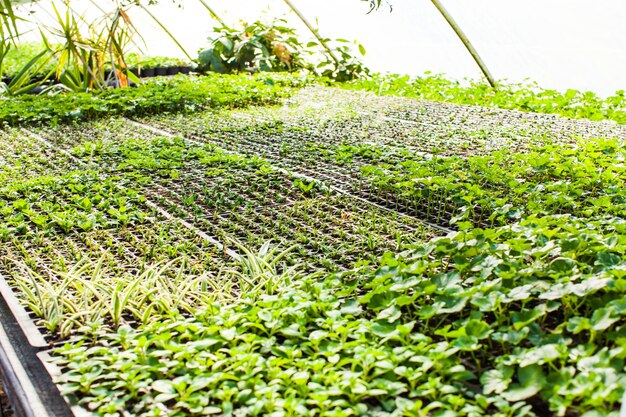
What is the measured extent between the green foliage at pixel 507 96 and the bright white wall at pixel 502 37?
7.5 inches

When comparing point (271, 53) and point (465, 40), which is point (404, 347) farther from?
point (271, 53)

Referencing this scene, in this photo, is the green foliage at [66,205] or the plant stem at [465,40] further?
the plant stem at [465,40]

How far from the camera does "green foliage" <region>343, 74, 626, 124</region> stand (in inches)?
247

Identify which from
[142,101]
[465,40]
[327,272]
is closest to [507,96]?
[465,40]

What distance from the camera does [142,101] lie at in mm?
6445

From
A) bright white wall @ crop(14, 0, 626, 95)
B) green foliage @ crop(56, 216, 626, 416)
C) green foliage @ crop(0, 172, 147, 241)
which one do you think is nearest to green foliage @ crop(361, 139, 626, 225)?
green foliage @ crop(56, 216, 626, 416)

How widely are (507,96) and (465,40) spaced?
0.72 meters

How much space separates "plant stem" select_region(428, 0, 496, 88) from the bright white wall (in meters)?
0.07

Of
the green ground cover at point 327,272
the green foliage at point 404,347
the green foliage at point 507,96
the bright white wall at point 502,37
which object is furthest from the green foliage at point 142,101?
the green foliage at point 404,347

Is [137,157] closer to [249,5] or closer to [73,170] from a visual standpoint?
[73,170]

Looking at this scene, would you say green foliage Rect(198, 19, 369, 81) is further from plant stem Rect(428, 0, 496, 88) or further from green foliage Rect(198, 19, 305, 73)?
plant stem Rect(428, 0, 496, 88)

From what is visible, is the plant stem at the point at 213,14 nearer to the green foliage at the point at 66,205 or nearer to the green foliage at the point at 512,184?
the green foliage at the point at 66,205

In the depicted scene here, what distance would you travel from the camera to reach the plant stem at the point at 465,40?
6913mm

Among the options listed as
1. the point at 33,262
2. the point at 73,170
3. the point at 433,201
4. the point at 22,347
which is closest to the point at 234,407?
the point at 22,347
